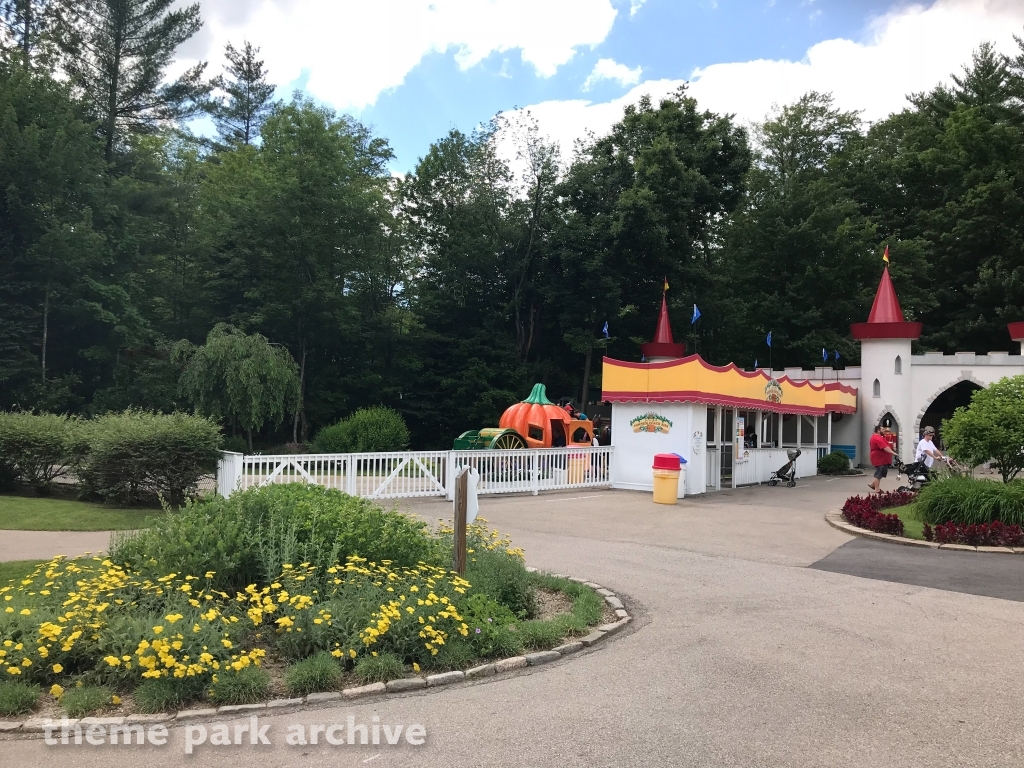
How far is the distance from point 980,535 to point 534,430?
47.3ft

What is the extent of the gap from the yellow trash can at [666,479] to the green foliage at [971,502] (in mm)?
5415

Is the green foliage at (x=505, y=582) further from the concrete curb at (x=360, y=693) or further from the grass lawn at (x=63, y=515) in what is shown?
the grass lawn at (x=63, y=515)

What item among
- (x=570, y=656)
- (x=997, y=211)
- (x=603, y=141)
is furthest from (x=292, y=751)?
(x=997, y=211)

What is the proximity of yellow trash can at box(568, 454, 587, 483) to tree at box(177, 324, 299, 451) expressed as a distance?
12401mm

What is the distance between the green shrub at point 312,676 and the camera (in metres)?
5.32

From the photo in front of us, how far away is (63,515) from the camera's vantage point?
42.9 feet

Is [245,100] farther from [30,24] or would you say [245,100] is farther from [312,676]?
[312,676]

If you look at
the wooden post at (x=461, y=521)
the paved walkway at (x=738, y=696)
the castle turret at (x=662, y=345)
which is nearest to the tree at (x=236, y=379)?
the castle turret at (x=662, y=345)

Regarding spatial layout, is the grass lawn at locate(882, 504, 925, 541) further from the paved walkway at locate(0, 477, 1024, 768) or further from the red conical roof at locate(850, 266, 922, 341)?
the red conical roof at locate(850, 266, 922, 341)

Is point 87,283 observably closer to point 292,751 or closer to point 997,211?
point 292,751

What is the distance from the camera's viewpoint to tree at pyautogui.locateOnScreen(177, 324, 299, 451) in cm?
2666

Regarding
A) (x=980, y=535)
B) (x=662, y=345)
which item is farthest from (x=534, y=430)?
(x=980, y=535)

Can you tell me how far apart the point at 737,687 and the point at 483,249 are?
32926mm

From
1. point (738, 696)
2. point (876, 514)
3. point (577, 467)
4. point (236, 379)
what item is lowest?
point (738, 696)
